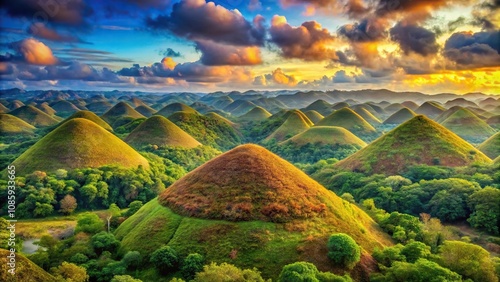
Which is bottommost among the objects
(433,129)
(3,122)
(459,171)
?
(3,122)

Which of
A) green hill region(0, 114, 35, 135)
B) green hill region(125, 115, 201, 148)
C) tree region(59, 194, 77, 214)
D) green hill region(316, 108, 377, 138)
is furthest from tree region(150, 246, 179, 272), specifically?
green hill region(0, 114, 35, 135)

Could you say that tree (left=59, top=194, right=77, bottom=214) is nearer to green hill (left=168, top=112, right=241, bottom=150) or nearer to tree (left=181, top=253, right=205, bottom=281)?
tree (left=181, top=253, right=205, bottom=281)

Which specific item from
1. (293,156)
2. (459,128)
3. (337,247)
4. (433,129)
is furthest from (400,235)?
(459,128)

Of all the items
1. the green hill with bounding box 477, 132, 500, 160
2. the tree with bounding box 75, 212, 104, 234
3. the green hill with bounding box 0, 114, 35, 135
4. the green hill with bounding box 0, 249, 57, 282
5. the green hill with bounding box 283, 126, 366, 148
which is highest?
the green hill with bounding box 477, 132, 500, 160

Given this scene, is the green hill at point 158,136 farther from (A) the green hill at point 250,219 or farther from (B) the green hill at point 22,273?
(B) the green hill at point 22,273

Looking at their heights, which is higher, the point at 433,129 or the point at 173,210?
the point at 433,129

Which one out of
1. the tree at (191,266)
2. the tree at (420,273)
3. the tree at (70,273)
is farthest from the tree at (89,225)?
the tree at (420,273)

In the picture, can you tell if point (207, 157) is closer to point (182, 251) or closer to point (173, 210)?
point (173, 210)
